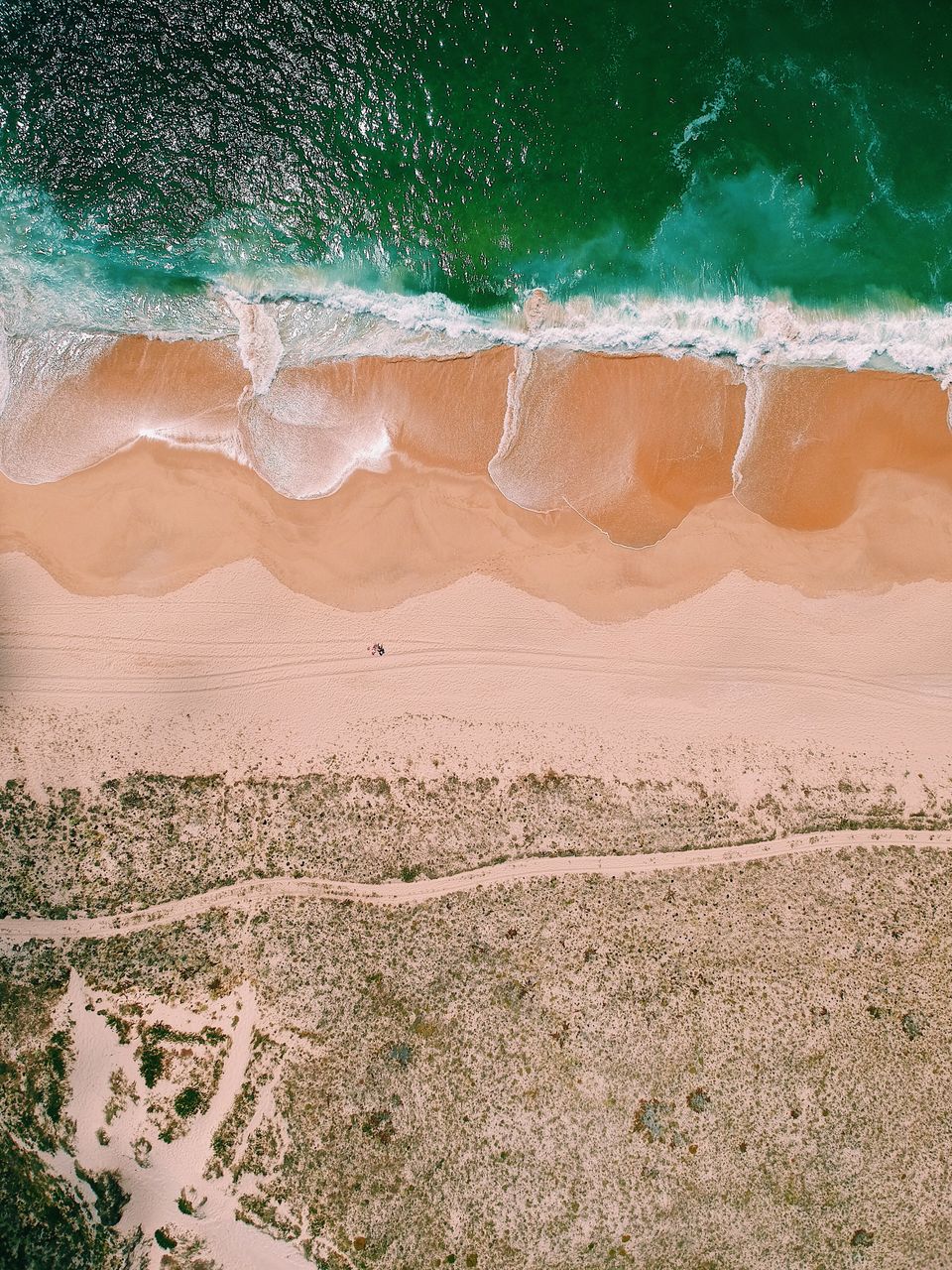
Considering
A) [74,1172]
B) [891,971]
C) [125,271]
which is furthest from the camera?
[125,271]

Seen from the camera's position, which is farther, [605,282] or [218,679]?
[605,282]

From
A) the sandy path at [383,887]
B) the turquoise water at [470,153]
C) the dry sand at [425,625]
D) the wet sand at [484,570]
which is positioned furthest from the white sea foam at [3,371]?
the sandy path at [383,887]

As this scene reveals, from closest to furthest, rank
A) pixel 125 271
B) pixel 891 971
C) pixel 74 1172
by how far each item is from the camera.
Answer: pixel 74 1172 → pixel 891 971 → pixel 125 271

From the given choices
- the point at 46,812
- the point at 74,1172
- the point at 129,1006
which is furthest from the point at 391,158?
the point at 74,1172

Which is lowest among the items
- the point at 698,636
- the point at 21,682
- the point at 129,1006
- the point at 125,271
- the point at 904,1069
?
the point at 904,1069

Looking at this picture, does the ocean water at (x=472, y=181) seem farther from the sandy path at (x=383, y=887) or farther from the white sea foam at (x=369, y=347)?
the sandy path at (x=383, y=887)

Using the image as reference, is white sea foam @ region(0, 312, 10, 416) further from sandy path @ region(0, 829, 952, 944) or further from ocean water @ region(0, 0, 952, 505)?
sandy path @ region(0, 829, 952, 944)

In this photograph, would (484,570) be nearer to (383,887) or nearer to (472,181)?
(383,887)

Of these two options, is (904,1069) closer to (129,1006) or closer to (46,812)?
(129,1006)
